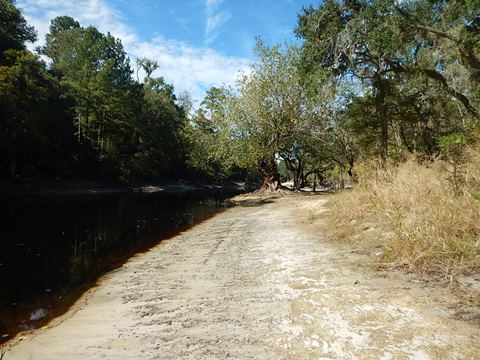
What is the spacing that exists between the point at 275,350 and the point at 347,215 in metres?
7.49

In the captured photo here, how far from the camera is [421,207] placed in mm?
6824

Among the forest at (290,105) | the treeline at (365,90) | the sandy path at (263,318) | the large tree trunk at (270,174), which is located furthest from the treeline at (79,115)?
the sandy path at (263,318)

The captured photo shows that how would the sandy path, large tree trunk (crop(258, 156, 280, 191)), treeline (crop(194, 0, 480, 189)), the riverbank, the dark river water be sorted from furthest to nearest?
the riverbank, large tree trunk (crop(258, 156, 280, 191)), treeline (crop(194, 0, 480, 189)), the dark river water, the sandy path

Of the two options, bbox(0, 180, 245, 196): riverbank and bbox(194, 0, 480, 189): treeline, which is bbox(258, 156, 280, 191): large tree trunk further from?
bbox(0, 180, 245, 196): riverbank

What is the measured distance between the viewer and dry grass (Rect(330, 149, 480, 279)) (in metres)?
5.40

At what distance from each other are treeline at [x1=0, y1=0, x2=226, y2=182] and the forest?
0.19 metres

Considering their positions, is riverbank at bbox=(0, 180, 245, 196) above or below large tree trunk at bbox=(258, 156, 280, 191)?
below

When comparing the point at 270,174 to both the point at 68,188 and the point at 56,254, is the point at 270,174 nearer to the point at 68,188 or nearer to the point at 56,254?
the point at 56,254

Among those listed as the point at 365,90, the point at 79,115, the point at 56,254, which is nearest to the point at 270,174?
the point at 365,90

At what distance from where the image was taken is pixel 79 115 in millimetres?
48531

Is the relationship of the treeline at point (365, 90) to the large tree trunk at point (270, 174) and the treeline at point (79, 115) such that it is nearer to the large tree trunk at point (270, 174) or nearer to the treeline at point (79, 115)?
the large tree trunk at point (270, 174)

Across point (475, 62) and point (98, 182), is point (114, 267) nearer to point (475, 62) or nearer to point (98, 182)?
point (475, 62)

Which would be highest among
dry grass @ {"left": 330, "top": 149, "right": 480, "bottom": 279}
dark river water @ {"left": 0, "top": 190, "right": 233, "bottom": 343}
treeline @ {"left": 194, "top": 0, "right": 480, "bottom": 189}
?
treeline @ {"left": 194, "top": 0, "right": 480, "bottom": 189}

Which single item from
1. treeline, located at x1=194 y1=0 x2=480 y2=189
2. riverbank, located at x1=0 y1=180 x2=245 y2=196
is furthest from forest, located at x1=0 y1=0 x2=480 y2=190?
riverbank, located at x1=0 y1=180 x2=245 y2=196
